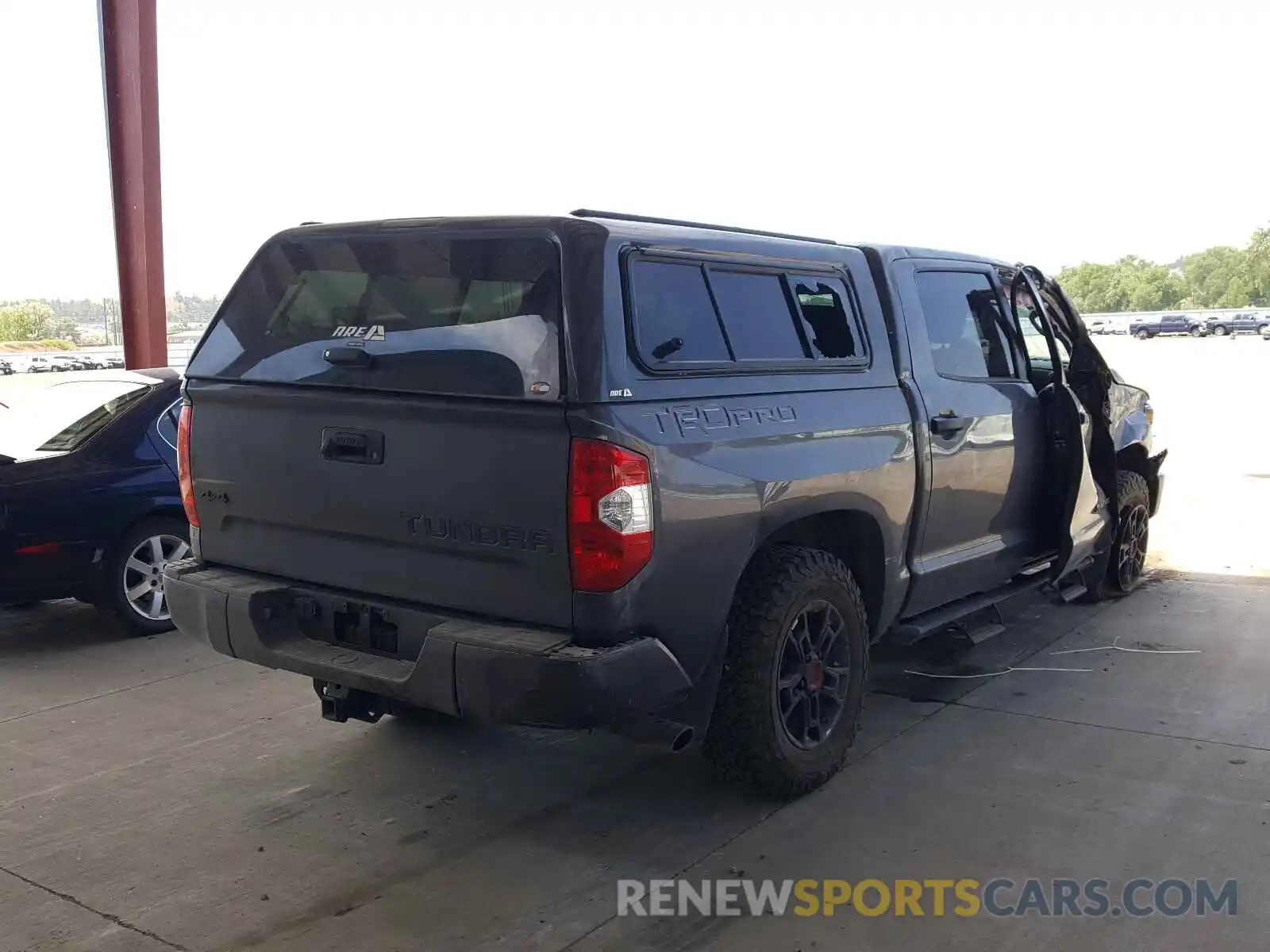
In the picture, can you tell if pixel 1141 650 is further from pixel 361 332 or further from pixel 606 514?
pixel 361 332

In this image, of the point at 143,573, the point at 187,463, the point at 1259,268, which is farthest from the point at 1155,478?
the point at 1259,268

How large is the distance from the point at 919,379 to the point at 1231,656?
2.58m

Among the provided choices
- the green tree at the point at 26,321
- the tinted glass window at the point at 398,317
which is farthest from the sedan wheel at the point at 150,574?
the green tree at the point at 26,321

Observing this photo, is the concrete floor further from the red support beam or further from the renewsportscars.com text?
the red support beam

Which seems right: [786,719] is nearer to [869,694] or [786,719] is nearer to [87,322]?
[869,694]

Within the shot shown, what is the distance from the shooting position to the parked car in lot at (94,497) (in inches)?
246

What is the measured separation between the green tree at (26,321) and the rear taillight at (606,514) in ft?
45.3

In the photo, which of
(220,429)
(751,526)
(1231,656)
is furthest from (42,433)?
(1231,656)

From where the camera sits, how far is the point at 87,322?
539 inches

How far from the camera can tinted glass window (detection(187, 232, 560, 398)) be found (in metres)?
3.66

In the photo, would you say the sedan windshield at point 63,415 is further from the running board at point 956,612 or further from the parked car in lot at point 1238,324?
the parked car in lot at point 1238,324

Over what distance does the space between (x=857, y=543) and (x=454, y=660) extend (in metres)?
1.95

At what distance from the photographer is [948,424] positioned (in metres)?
5.18

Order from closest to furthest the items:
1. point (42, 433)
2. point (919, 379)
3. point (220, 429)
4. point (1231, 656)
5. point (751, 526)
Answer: point (751, 526) → point (220, 429) → point (919, 379) → point (1231, 656) → point (42, 433)
